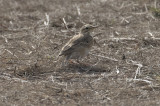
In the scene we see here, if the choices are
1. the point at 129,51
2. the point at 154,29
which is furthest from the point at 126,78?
the point at 154,29

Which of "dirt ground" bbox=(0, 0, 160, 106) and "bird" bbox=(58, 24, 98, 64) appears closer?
"dirt ground" bbox=(0, 0, 160, 106)

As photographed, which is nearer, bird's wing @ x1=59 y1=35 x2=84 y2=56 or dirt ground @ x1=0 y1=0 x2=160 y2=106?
dirt ground @ x1=0 y1=0 x2=160 y2=106

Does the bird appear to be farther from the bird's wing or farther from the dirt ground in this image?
the dirt ground

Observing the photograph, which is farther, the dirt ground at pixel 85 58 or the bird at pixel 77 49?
the bird at pixel 77 49

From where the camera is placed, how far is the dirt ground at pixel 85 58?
6883 mm

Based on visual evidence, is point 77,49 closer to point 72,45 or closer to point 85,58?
point 72,45

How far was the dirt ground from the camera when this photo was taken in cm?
688

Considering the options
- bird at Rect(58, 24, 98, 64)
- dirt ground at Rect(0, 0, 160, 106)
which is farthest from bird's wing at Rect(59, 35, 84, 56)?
dirt ground at Rect(0, 0, 160, 106)

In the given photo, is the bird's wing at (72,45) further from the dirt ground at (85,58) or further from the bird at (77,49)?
the dirt ground at (85,58)

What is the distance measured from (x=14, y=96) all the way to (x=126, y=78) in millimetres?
1974

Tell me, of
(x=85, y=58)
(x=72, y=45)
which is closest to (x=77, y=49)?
(x=72, y=45)

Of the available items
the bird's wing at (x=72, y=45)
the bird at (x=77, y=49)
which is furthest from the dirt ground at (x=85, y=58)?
the bird's wing at (x=72, y=45)

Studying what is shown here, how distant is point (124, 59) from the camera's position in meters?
8.64

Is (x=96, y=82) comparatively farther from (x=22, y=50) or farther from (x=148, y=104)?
(x=22, y=50)
